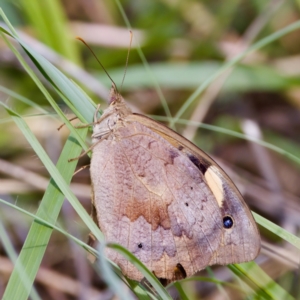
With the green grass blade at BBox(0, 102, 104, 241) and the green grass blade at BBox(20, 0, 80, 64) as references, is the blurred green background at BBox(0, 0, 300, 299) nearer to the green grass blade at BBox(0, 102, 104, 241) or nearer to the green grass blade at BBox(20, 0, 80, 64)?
the green grass blade at BBox(20, 0, 80, 64)

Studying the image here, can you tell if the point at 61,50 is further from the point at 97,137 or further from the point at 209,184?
the point at 209,184

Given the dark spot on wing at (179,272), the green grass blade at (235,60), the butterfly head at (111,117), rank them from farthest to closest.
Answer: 1. the green grass blade at (235,60)
2. the butterfly head at (111,117)
3. the dark spot on wing at (179,272)

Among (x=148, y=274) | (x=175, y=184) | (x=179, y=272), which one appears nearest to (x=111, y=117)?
(x=175, y=184)

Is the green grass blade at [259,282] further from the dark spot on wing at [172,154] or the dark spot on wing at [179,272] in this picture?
the dark spot on wing at [172,154]

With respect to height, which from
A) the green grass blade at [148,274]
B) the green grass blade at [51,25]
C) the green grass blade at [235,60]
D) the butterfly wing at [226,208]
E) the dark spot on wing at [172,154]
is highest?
the green grass blade at [51,25]

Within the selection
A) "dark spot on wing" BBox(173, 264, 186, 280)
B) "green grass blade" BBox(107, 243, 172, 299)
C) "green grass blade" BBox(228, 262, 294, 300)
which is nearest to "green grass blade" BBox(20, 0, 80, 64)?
"dark spot on wing" BBox(173, 264, 186, 280)

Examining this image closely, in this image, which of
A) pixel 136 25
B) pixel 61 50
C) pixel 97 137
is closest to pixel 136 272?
pixel 97 137

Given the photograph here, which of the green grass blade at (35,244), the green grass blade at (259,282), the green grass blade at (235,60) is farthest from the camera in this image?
the green grass blade at (235,60)

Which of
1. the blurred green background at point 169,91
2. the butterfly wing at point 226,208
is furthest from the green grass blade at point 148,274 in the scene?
the blurred green background at point 169,91
